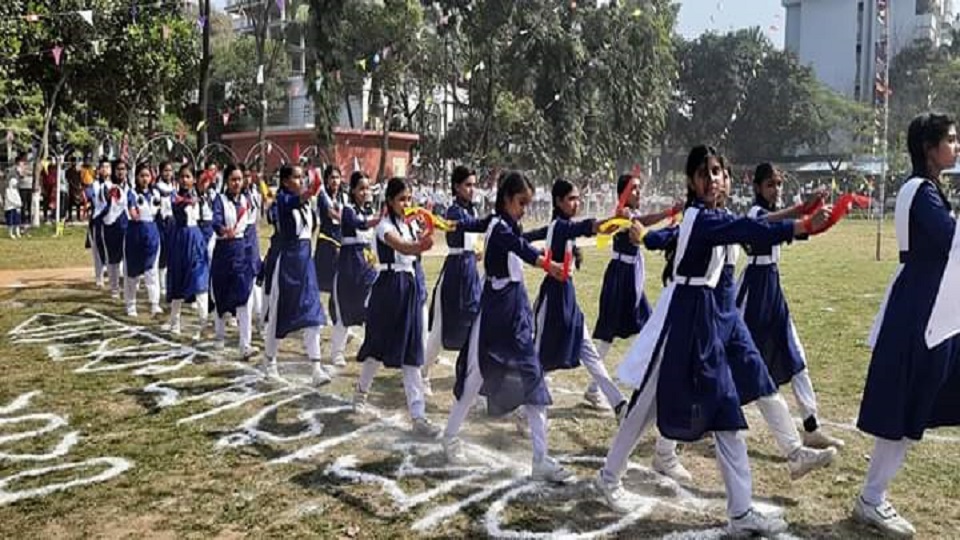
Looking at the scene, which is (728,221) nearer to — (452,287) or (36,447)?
(452,287)

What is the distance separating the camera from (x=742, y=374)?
4617mm

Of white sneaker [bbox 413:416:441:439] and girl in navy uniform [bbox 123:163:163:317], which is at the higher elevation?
girl in navy uniform [bbox 123:163:163:317]

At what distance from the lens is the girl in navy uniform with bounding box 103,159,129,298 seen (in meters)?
12.0

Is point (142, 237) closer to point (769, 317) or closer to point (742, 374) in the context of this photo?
point (769, 317)

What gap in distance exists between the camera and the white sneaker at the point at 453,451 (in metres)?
5.47

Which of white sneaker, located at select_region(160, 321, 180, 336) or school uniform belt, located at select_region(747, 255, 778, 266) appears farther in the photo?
white sneaker, located at select_region(160, 321, 180, 336)

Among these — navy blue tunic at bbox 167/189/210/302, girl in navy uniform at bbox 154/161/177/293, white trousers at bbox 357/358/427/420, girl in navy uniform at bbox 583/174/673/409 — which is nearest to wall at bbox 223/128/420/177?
girl in navy uniform at bbox 154/161/177/293

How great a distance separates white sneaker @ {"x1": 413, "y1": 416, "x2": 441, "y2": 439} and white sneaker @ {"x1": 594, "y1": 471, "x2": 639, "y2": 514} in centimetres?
158

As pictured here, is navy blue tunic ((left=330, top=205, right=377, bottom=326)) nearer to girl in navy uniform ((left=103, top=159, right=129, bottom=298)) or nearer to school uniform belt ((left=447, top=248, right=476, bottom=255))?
school uniform belt ((left=447, top=248, right=476, bottom=255))

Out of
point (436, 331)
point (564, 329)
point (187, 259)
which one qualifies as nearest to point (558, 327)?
point (564, 329)

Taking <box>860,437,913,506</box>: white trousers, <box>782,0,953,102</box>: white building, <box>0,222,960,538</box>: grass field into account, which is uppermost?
<box>782,0,953,102</box>: white building

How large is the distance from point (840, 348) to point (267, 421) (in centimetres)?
608

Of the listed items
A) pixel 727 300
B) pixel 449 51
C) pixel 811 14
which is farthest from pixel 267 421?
pixel 811 14

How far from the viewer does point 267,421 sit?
6469mm
